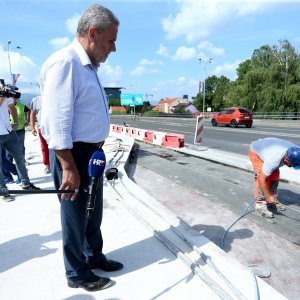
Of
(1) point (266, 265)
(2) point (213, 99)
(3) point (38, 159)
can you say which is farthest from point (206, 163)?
(2) point (213, 99)

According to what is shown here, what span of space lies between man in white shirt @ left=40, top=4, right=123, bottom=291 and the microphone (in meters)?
0.06

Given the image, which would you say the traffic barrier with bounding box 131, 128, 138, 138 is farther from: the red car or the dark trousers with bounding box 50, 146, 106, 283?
the dark trousers with bounding box 50, 146, 106, 283

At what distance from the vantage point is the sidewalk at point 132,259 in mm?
2586

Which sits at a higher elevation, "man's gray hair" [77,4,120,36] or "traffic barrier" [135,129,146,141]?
"man's gray hair" [77,4,120,36]

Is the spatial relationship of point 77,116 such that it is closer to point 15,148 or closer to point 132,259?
point 132,259

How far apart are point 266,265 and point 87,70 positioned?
2.53 metres

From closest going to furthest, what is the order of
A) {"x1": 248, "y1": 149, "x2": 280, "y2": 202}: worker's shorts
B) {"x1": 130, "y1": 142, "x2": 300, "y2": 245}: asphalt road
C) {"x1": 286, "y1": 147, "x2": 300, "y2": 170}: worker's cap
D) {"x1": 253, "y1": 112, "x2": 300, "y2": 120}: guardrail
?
{"x1": 286, "y1": 147, "x2": 300, "y2": 170}: worker's cap
{"x1": 130, "y1": 142, "x2": 300, "y2": 245}: asphalt road
{"x1": 248, "y1": 149, "x2": 280, "y2": 202}: worker's shorts
{"x1": 253, "y1": 112, "x2": 300, "y2": 120}: guardrail

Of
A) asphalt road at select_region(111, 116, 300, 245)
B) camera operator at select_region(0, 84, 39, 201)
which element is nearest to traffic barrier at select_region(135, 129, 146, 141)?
asphalt road at select_region(111, 116, 300, 245)

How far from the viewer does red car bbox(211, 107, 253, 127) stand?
25.7 m

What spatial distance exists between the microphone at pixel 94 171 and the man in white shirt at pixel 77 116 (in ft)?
0.18

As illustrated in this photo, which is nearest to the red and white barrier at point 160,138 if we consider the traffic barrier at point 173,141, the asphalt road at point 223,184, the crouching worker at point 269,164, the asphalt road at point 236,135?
the traffic barrier at point 173,141

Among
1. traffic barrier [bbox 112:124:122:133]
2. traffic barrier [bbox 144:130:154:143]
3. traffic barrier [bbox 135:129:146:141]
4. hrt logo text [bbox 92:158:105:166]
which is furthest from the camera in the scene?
traffic barrier [bbox 112:124:122:133]

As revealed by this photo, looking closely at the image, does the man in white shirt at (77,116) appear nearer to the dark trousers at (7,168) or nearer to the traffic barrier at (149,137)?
the dark trousers at (7,168)

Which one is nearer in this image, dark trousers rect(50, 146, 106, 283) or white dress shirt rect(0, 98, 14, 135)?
dark trousers rect(50, 146, 106, 283)
